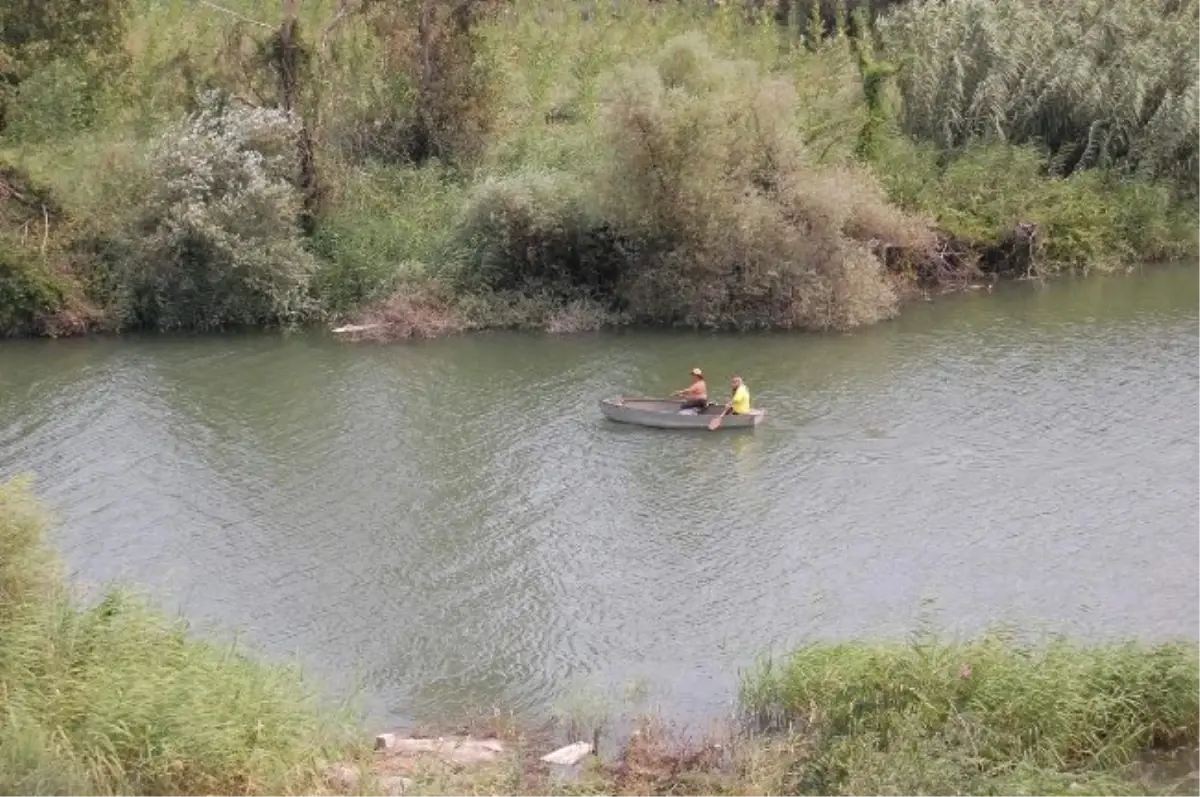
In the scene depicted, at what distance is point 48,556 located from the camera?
1588cm

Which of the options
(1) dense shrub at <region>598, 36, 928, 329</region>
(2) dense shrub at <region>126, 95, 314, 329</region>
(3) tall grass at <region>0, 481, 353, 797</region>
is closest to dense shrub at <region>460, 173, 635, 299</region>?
(1) dense shrub at <region>598, 36, 928, 329</region>

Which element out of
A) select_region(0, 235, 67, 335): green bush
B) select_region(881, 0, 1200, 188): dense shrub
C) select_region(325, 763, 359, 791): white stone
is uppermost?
select_region(881, 0, 1200, 188): dense shrub

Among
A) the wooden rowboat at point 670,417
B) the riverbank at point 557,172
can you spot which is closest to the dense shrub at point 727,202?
the riverbank at point 557,172

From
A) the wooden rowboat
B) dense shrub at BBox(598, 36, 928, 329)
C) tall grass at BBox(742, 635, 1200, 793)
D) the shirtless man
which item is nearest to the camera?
tall grass at BBox(742, 635, 1200, 793)

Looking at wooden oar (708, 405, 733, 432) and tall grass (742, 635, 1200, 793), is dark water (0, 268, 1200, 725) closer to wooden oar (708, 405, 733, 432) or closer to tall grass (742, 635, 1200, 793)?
wooden oar (708, 405, 733, 432)

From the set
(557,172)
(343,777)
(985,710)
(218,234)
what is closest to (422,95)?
(557,172)

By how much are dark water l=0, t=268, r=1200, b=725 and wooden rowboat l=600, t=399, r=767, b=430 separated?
303 millimetres

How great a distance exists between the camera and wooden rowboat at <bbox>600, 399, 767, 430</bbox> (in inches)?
1084

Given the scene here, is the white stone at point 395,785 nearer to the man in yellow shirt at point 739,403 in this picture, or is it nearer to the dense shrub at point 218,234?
the man in yellow shirt at point 739,403

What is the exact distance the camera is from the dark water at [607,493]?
19.2 meters

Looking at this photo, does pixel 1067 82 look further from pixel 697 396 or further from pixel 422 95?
pixel 697 396

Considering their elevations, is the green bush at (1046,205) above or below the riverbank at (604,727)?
above

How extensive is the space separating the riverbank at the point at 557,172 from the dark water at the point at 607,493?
5.39 ft

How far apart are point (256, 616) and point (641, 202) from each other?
17.9 meters
